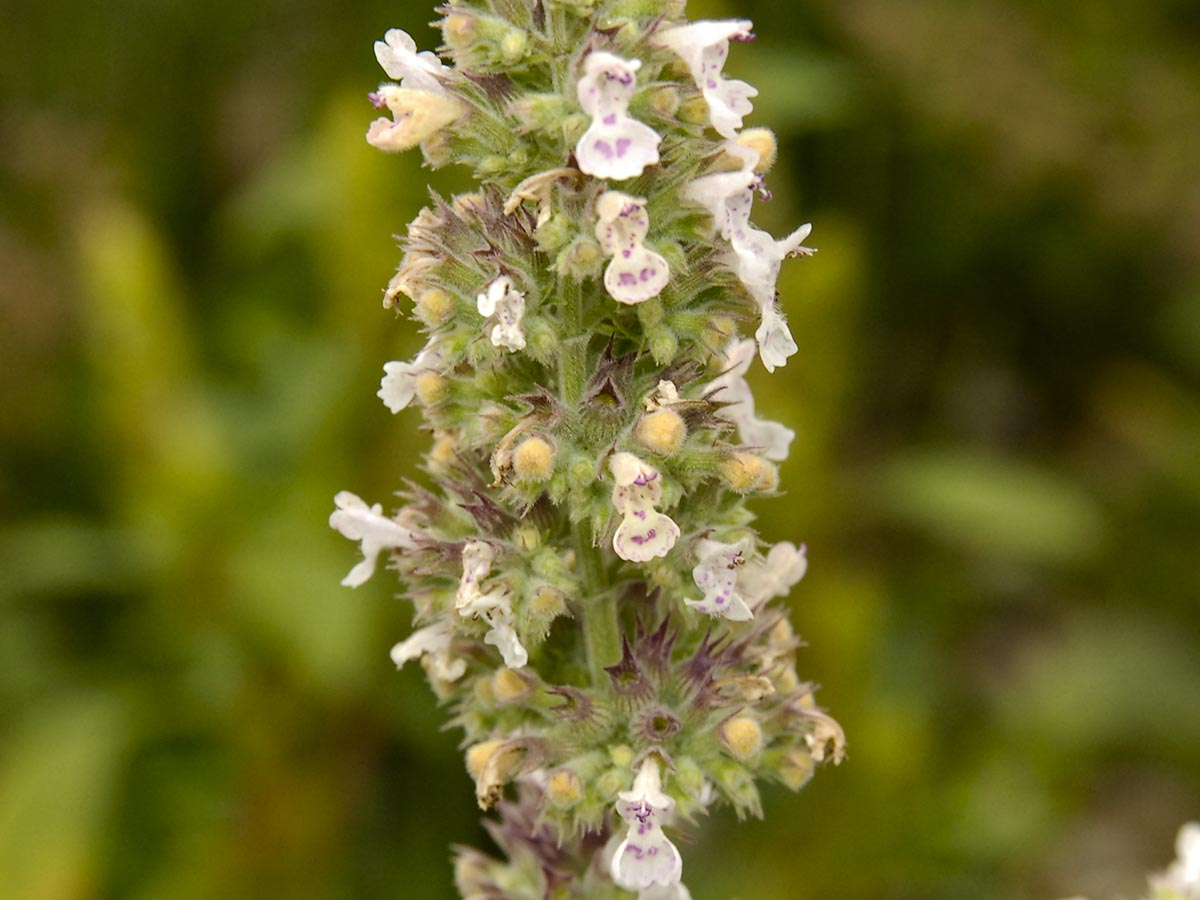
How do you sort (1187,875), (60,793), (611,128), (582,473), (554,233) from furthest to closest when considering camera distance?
(60,793) → (1187,875) → (582,473) → (554,233) → (611,128)

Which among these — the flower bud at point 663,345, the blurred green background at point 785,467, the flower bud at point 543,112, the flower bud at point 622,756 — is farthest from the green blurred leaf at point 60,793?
the flower bud at point 543,112

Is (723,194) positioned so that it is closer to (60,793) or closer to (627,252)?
(627,252)

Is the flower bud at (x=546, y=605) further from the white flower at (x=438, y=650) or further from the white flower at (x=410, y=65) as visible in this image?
the white flower at (x=410, y=65)

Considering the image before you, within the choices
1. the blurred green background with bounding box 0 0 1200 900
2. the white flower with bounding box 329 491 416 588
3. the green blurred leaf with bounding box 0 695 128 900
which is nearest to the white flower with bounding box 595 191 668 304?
the white flower with bounding box 329 491 416 588

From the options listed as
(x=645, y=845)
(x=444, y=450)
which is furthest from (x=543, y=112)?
(x=645, y=845)

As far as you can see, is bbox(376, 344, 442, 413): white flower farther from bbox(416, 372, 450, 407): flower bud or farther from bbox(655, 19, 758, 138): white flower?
bbox(655, 19, 758, 138): white flower

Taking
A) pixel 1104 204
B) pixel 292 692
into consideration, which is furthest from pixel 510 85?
pixel 1104 204
